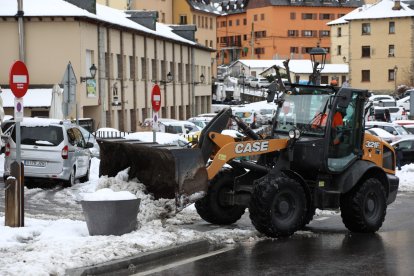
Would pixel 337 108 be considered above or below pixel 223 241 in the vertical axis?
above

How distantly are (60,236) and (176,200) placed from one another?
204 centimetres

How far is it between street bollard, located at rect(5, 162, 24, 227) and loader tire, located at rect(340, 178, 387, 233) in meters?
5.38

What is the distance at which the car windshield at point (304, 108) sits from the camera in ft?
50.6

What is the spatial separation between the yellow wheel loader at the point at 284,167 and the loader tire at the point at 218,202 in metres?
0.02

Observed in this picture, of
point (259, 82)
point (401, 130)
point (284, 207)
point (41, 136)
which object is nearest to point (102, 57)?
point (401, 130)

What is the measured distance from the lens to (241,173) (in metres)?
15.6

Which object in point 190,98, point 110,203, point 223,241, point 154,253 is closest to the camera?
point 154,253

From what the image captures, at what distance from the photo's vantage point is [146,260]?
1184cm

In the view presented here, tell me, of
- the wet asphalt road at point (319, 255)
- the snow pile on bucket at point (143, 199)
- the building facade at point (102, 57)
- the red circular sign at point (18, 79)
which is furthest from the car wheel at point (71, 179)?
the building facade at point (102, 57)

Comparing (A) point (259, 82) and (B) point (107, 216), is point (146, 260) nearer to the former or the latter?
(B) point (107, 216)

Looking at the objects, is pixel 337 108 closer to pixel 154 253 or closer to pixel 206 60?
pixel 154 253

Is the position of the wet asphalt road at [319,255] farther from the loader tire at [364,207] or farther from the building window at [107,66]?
the building window at [107,66]

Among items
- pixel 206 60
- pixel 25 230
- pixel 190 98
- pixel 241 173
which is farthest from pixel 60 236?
pixel 206 60

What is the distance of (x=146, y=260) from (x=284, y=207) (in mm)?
3261
